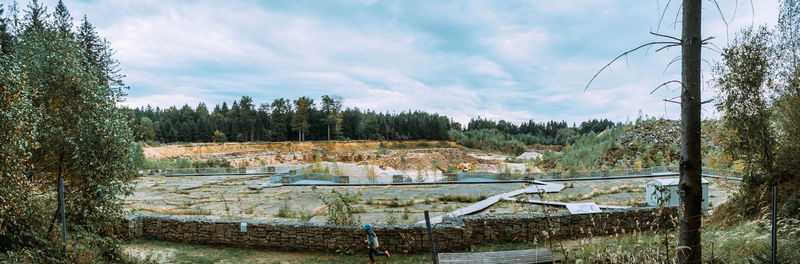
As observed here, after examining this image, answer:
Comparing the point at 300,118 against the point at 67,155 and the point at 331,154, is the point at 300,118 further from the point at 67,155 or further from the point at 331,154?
the point at 67,155

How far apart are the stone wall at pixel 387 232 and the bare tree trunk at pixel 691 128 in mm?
4417

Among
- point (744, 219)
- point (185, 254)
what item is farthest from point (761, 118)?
point (185, 254)

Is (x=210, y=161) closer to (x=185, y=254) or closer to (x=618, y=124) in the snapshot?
(x=185, y=254)

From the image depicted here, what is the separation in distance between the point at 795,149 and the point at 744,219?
1.68m

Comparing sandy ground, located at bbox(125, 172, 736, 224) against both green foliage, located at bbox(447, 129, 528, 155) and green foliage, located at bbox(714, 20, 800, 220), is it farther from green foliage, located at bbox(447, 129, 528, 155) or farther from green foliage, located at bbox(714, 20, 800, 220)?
green foliage, located at bbox(447, 129, 528, 155)

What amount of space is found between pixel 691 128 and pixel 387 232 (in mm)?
5929

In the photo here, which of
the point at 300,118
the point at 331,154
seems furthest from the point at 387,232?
the point at 300,118

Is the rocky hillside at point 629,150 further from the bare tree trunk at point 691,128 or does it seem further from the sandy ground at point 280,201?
the bare tree trunk at point 691,128

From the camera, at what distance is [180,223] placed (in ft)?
30.1

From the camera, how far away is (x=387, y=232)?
8.03 m

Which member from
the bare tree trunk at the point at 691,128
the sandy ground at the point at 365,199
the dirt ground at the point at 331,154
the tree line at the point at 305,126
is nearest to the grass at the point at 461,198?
the sandy ground at the point at 365,199

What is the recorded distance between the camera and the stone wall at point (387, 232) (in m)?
8.04

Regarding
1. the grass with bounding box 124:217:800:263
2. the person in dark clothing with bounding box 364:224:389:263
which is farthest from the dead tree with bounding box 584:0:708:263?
the person in dark clothing with bounding box 364:224:389:263

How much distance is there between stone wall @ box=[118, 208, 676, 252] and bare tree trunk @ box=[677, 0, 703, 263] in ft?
14.5
